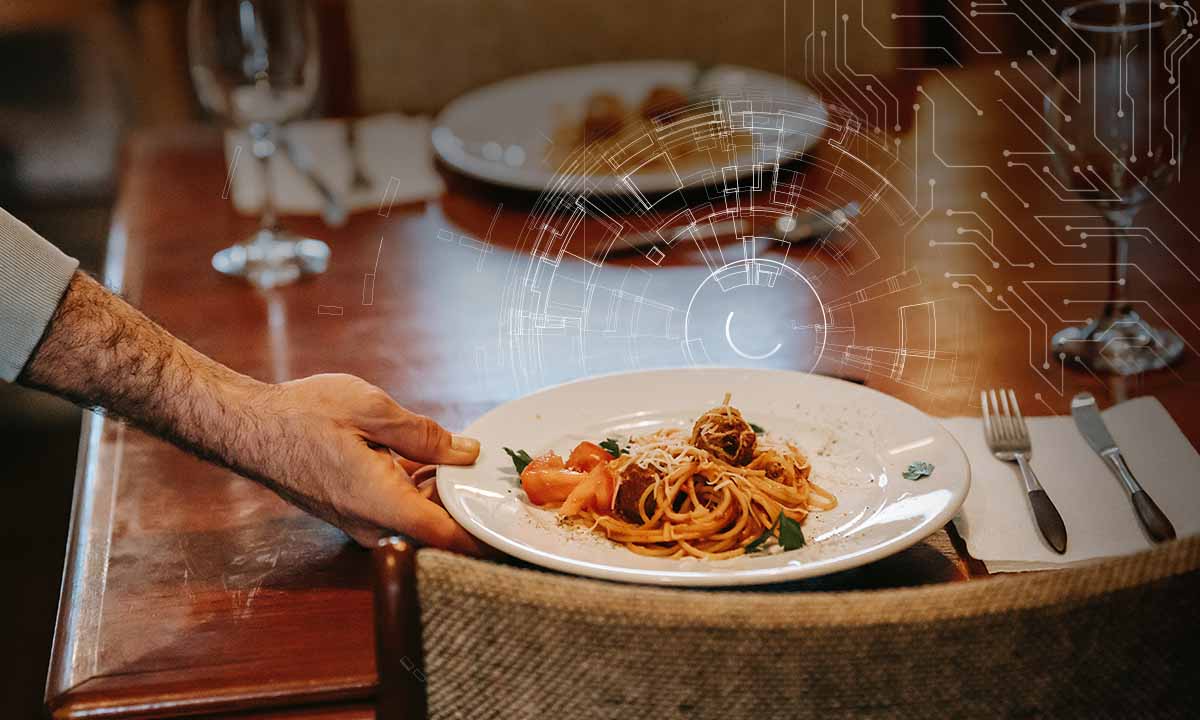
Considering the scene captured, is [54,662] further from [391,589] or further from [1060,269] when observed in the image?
[1060,269]

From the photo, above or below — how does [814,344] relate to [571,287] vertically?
below

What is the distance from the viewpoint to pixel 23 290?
97 cm

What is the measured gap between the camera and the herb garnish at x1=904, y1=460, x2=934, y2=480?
91cm

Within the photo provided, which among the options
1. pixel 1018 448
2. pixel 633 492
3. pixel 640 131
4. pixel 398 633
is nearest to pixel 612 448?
pixel 633 492

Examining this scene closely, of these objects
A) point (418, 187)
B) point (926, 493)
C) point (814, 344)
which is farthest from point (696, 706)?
point (418, 187)

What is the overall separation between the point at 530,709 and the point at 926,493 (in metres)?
0.41

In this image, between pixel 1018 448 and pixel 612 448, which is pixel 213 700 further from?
pixel 1018 448

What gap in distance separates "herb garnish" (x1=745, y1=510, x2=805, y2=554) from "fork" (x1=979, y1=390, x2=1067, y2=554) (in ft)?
0.61

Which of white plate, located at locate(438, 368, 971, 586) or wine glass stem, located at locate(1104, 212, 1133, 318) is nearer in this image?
white plate, located at locate(438, 368, 971, 586)

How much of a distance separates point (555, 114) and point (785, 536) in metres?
1.26

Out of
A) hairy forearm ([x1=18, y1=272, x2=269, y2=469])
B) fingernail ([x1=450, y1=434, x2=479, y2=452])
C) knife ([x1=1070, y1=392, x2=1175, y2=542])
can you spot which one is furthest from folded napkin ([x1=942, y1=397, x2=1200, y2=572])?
hairy forearm ([x1=18, y1=272, x2=269, y2=469])

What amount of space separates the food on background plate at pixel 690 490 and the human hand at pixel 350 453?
3.1 inches

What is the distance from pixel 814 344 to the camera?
1.28 metres

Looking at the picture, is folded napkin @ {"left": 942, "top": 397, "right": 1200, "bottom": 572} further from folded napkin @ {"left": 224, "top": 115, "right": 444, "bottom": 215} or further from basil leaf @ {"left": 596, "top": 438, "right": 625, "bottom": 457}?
folded napkin @ {"left": 224, "top": 115, "right": 444, "bottom": 215}
